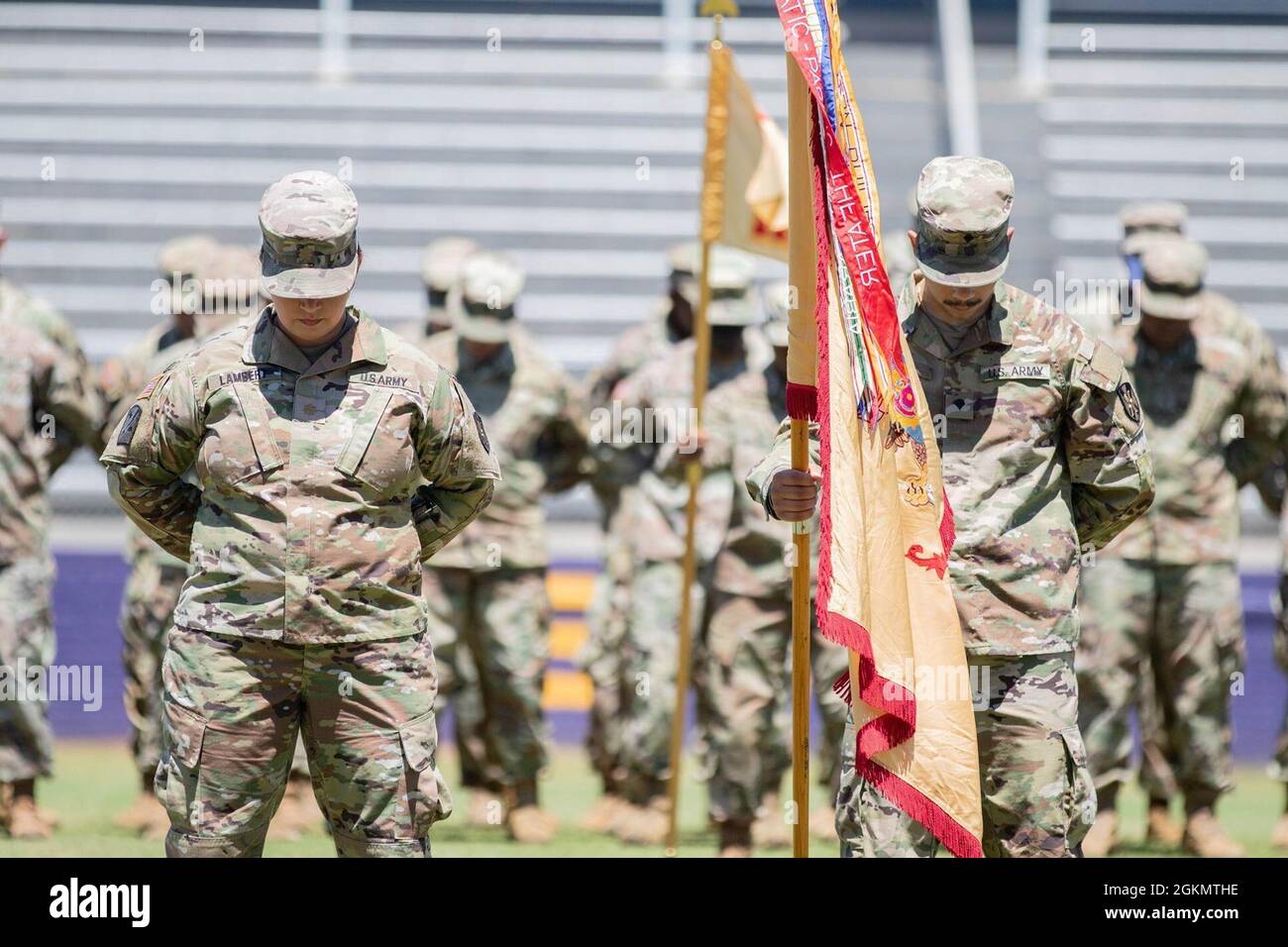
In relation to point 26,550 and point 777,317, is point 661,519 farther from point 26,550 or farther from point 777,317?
point 26,550

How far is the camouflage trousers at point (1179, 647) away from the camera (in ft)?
34.9

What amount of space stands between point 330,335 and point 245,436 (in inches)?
15.9

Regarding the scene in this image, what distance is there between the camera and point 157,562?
10922mm

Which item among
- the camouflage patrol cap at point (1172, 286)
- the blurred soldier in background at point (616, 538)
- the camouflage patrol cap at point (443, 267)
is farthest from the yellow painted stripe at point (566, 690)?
the camouflage patrol cap at point (1172, 286)

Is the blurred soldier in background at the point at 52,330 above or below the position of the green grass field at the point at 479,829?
above

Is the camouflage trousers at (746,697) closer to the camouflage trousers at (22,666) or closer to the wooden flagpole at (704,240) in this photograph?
the wooden flagpole at (704,240)

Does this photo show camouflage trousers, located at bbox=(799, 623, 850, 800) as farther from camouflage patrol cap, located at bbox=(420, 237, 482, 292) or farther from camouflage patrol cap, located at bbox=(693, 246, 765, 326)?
camouflage patrol cap, located at bbox=(420, 237, 482, 292)

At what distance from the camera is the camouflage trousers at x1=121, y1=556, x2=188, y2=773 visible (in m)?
10.8

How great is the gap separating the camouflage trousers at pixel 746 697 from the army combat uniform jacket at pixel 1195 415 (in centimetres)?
168

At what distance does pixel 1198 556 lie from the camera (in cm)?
1070

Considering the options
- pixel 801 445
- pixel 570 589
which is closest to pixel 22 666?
pixel 801 445

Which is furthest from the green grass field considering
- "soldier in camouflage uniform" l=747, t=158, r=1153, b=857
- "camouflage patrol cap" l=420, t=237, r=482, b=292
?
"soldier in camouflage uniform" l=747, t=158, r=1153, b=857
